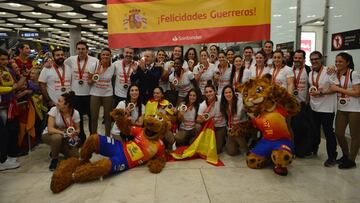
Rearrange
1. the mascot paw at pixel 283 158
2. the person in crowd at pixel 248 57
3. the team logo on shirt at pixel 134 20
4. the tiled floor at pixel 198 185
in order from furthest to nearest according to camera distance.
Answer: the person in crowd at pixel 248 57 < the team logo on shirt at pixel 134 20 < the mascot paw at pixel 283 158 < the tiled floor at pixel 198 185

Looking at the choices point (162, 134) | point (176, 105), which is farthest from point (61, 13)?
point (162, 134)

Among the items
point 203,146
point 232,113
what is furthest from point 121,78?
point 232,113

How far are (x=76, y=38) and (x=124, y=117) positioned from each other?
16.0 m

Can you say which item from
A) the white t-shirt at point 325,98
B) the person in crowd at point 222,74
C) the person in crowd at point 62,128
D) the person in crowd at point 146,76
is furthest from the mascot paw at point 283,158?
the person in crowd at point 62,128

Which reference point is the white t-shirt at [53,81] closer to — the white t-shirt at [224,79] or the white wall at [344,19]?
the white t-shirt at [224,79]

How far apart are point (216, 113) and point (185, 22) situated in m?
1.40

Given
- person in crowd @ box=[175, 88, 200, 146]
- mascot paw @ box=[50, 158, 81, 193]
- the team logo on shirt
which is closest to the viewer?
mascot paw @ box=[50, 158, 81, 193]

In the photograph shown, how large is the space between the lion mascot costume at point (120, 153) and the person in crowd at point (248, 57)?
1.79 metres

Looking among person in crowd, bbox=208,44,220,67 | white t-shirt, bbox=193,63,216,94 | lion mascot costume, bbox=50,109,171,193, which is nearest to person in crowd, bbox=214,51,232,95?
white t-shirt, bbox=193,63,216,94

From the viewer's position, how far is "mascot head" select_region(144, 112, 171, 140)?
11.8 ft

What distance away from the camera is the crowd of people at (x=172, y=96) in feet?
12.1

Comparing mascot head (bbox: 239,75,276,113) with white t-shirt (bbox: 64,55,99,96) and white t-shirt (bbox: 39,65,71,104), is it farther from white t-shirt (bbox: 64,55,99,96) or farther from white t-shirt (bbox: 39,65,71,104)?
white t-shirt (bbox: 39,65,71,104)

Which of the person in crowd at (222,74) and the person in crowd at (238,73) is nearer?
the person in crowd at (238,73)

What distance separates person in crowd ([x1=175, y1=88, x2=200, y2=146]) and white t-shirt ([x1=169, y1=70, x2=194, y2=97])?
235mm
